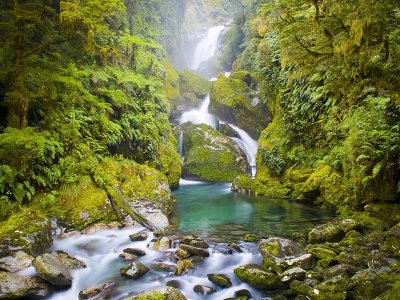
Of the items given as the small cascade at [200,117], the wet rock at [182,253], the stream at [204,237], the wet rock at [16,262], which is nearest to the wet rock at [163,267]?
the stream at [204,237]

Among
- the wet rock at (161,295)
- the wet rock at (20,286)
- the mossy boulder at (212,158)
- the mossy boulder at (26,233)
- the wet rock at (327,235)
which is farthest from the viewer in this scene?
the mossy boulder at (212,158)

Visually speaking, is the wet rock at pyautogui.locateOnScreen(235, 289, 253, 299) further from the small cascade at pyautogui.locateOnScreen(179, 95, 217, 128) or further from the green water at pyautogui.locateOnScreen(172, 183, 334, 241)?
the small cascade at pyautogui.locateOnScreen(179, 95, 217, 128)

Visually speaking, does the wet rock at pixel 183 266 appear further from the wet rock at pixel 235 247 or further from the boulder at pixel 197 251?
the wet rock at pixel 235 247

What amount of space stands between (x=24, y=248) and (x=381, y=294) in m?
6.19

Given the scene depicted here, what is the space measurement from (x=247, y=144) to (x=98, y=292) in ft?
53.5

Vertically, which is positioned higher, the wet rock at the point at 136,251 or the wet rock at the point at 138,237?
the wet rock at the point at 138,237

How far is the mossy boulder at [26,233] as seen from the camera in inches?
253

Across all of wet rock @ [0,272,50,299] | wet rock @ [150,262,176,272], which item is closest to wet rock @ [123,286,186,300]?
wet rock @ [150,262,176,272]

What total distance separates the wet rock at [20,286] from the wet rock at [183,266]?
87.8 inches

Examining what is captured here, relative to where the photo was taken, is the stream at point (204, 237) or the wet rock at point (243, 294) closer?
the wet rock at point (243, 294)

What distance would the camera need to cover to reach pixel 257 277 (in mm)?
5953

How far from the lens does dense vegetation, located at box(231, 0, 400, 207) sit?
14.5ft

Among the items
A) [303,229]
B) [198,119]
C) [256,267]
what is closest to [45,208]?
[256,267]

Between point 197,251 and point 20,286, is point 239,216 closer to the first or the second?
point 197,251
